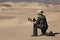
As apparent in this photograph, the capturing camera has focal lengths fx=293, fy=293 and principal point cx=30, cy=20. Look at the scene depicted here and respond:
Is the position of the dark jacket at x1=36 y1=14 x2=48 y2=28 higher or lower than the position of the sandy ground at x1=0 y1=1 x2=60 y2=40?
higher

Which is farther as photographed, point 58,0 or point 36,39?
point 58,0

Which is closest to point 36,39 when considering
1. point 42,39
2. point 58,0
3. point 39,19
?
point 42,39

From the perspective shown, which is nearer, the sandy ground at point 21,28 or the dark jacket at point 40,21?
the dark jacket at point 40,21

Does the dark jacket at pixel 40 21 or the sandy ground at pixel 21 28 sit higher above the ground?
the dark jacket at pixel 40 21

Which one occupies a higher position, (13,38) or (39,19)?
(39,19)

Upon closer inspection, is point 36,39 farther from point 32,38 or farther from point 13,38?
point 13,38

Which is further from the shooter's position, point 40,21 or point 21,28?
point 21,28

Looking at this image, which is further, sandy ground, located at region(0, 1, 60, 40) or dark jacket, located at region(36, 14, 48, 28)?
sandy ground, located at region(0, 1, 60, 40)

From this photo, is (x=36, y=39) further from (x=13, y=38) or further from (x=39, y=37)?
(x=13, y=38)

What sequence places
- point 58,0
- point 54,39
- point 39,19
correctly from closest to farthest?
point 54,39
point 39,19
point 58,0

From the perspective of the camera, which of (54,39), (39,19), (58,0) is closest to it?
(54,39)

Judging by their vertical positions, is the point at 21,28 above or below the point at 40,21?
below

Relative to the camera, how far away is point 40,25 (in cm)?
1163

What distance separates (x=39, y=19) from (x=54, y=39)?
3.77ft
